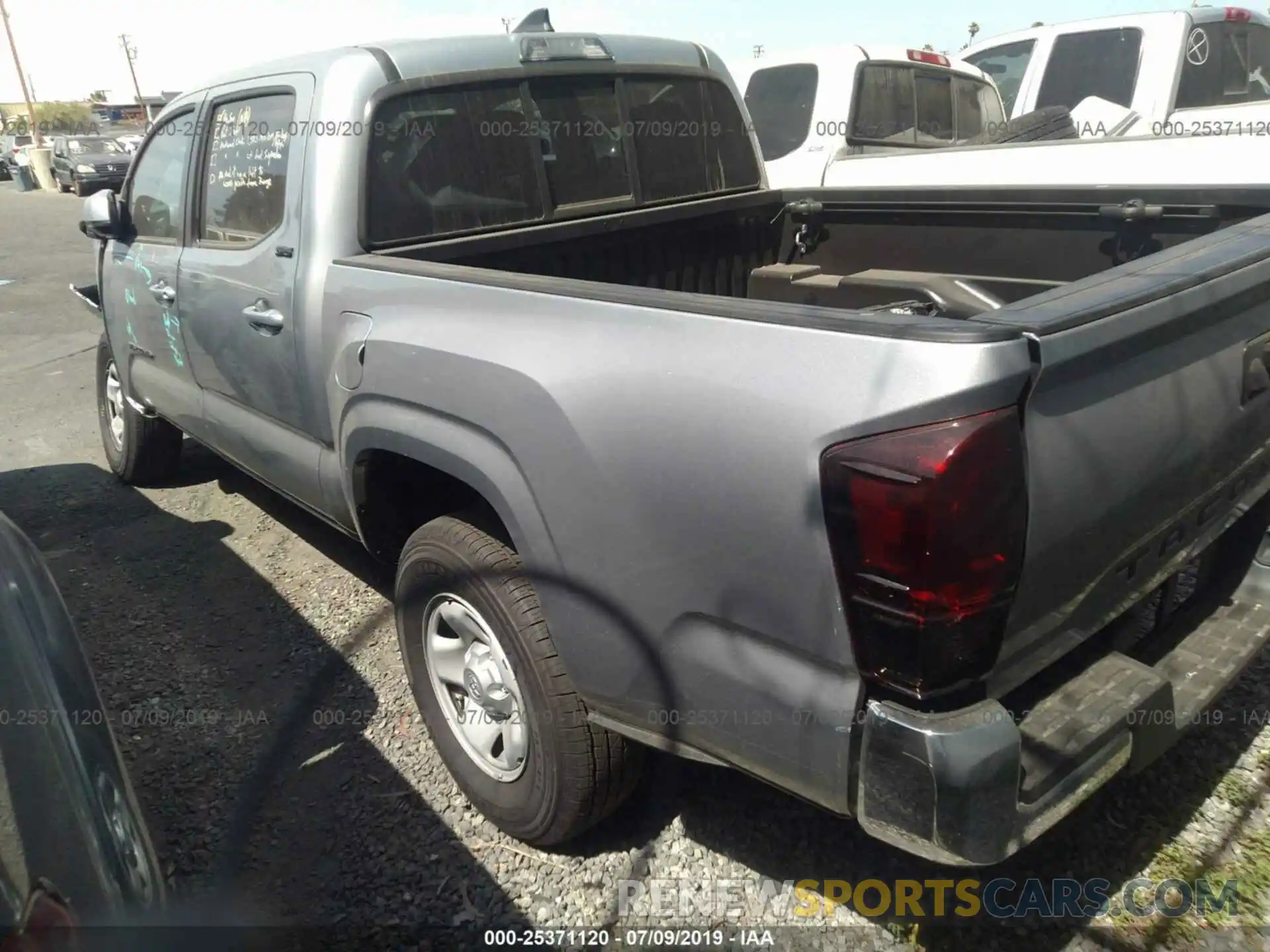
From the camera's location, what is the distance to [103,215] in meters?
3.96

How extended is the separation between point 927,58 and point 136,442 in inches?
223

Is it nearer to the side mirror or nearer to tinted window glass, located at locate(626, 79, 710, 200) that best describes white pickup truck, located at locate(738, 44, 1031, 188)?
tinted window glass, located at locate(626, 79, 710, 200)

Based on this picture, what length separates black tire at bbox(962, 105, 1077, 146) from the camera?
18.2 ft

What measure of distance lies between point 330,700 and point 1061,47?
6660 millimetres

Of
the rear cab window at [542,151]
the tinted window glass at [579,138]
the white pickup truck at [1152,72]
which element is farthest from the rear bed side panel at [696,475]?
the white pickup truck at [1152,72]

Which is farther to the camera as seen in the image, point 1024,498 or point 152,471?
point 152,471

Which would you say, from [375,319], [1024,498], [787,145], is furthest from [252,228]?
[787,145]

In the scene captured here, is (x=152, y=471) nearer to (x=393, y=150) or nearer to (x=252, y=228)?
(x=252, y=228)

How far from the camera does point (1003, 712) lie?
1.57m

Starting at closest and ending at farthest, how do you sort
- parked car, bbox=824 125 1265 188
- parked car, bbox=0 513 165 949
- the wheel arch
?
1. parked car, bbox=0 513 165 949
2. the wheel arch
3. parked car, bbox=824 125 1265 188

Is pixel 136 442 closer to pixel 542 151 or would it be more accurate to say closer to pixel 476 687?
pixel 542 151

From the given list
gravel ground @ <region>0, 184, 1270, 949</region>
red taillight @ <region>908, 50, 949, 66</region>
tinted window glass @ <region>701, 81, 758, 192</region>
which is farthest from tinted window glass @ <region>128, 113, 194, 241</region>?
red taillight @ <region>908, 50, 949, 66</region>

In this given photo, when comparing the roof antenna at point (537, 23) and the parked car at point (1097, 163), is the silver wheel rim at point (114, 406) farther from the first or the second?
the parked car at point (1097, 163)

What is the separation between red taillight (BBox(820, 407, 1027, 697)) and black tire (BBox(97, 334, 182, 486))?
4126 mm
